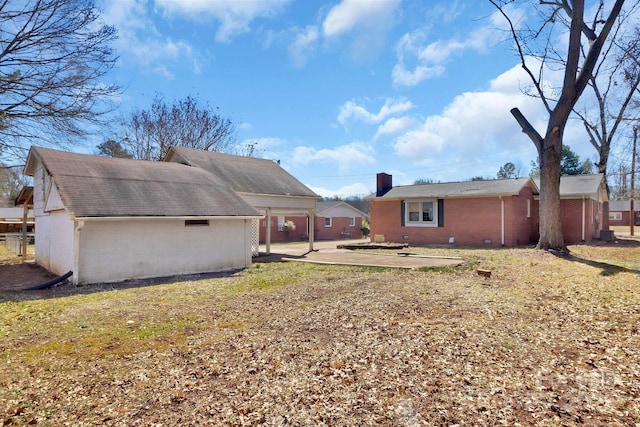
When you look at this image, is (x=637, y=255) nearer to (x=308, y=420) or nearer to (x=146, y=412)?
(x=308, y=420)

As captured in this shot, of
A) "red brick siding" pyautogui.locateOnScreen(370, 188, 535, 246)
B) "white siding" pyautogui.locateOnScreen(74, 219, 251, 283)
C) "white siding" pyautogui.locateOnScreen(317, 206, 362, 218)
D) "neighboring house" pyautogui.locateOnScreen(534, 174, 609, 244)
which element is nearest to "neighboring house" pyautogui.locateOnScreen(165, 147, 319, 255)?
"white siding" pyautogui.locateOnScreen(74, 219, 251, 283)

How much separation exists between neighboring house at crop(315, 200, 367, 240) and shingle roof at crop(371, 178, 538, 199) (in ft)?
34.4

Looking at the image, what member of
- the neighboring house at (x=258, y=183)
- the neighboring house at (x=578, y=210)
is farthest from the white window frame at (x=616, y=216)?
the neighboring house at (x=258, y=183)

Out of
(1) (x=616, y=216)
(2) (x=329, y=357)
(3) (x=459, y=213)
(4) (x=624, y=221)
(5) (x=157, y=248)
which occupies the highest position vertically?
(1) (x=616, y=216)

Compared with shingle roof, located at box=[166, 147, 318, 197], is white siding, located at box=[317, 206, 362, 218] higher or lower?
lower

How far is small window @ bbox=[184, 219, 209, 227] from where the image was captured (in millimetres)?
11406

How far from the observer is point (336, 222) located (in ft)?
113

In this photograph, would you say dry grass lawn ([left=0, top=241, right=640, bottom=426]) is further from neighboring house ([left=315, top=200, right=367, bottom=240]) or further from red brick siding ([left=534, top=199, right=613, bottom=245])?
neighboring house ([left=315, top=200, right=367, bottom=240])

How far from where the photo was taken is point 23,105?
13695 mm

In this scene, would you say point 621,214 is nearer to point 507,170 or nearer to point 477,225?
point 507,170

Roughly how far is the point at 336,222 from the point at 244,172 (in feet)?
59.9

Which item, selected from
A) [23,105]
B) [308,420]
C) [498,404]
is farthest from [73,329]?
[23,105]

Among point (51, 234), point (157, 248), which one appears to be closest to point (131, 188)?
point (157, 248)

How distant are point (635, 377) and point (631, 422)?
1.06 metres
